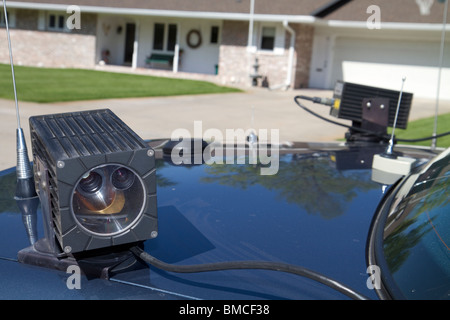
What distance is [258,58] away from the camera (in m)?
21.3

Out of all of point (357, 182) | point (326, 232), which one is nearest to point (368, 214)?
point (326, 232)

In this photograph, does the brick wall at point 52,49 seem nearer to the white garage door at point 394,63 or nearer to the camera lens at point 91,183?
the white garage door at point 394,63

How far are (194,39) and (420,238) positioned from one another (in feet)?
76.5

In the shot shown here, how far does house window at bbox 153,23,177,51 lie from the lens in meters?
25.1

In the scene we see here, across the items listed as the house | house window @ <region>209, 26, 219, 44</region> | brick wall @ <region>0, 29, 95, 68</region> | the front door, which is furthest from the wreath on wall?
brick wall @ <region>0, 29, 95, 68</region>

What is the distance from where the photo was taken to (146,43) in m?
25.4

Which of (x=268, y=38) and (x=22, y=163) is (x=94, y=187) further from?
(x=268, y=38)

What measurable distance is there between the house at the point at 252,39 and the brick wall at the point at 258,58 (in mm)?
36

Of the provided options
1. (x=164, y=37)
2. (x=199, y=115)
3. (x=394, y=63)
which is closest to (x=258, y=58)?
(x=394, y=63)

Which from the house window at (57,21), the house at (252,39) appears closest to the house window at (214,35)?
the house at (252,39)

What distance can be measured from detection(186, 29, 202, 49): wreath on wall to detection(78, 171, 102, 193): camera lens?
76.0 feet

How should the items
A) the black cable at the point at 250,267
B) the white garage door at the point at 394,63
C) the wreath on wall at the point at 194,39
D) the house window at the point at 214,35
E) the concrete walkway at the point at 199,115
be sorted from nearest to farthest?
the black cable at the point at 250,267 < the concrete walkway at the point at 199,115 < the white garage door at the point at 394,63 < the house window at the point at 214,35 < the wreath on wall at the point at 194,39

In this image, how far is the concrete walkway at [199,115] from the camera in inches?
416
